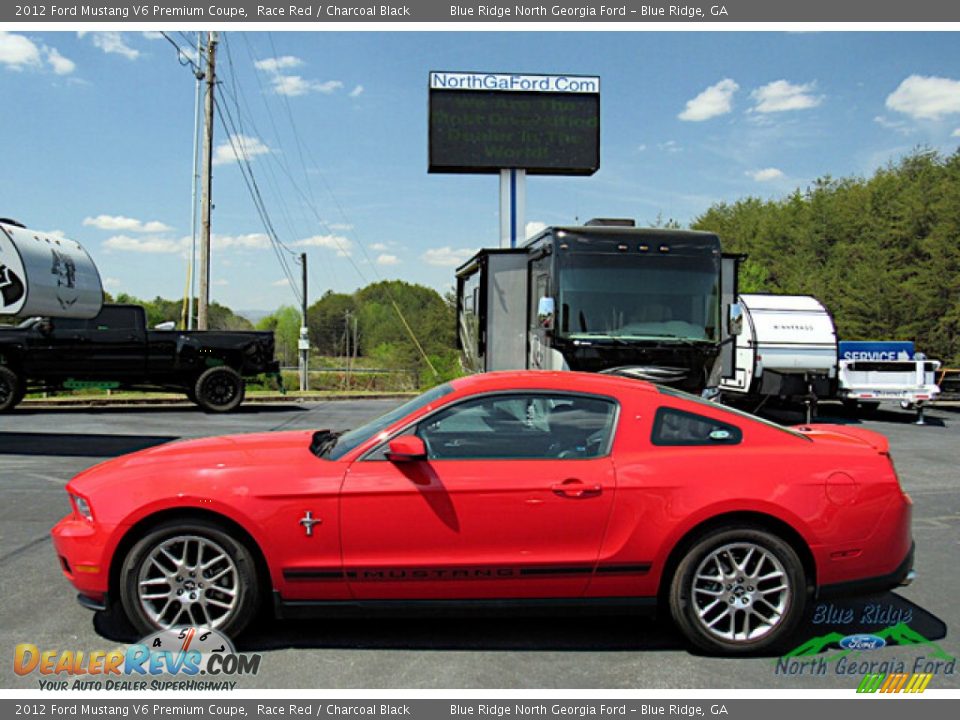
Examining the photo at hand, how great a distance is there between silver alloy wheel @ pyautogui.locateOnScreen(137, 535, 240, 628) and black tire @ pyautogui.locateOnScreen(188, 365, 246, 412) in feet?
44.1

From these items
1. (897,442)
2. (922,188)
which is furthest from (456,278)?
(922,188)

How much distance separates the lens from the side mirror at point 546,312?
34.9 feet

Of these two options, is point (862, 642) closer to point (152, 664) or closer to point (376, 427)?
point (376, 427)

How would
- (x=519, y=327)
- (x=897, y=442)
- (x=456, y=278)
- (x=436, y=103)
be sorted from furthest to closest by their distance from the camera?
(x=436, y=103), (x=456, y=278), (x=897, y=442), (x=519, y=327)

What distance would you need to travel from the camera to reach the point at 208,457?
446 centimetres

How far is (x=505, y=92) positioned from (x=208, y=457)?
65.6 feet

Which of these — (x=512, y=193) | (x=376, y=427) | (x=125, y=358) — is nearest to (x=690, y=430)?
(x=376, y=427)

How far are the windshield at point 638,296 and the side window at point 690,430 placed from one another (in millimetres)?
6268

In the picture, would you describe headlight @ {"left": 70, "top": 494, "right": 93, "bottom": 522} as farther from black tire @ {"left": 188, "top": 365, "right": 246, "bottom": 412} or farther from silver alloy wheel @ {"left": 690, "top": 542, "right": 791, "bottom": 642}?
black tire @ {"left": 188, "top": 365, "right": 246, "bottom": 412}

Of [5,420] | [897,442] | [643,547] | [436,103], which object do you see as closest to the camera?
[643,547]

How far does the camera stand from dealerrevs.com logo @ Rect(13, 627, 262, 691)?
387 cm

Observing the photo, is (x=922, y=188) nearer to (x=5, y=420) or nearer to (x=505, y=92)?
(x=505, y=92)

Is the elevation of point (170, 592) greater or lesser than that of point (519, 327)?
lesser

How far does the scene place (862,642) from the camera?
448 cm
